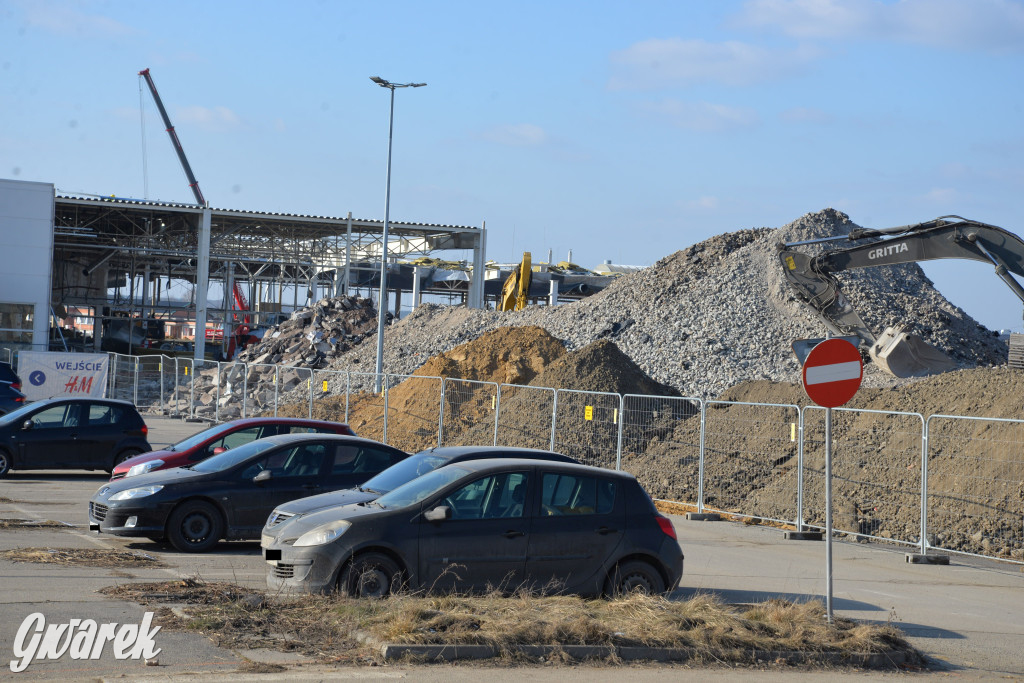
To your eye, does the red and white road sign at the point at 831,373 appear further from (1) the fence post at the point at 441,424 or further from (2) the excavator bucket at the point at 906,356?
(2) the excavator bucket at the point at 906,356

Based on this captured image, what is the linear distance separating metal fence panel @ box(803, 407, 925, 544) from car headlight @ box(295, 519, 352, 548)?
8779 mm

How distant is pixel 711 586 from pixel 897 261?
15.3 m

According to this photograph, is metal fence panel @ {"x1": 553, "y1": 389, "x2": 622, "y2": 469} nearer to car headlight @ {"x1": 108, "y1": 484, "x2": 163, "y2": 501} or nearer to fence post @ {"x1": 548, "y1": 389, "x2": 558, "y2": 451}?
fence post @ {"x1": 548, "y1": 389, "x2": 558, "y2": 451}

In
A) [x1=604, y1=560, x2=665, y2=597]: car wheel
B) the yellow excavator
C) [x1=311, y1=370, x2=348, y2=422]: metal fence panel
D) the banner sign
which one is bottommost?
[x1=604, y1=560, x2=665, y2=597]: car wheel

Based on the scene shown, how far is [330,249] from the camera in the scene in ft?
197

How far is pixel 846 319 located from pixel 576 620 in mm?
21598

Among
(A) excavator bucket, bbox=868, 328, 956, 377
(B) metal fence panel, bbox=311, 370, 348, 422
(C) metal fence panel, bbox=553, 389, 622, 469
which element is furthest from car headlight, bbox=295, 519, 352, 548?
(A) excavator bucket, bbox=868, 328, 956, 377

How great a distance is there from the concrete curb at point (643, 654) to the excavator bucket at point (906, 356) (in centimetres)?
1840

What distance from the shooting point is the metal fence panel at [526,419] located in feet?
71.5

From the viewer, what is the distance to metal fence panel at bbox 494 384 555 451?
71.5 feet

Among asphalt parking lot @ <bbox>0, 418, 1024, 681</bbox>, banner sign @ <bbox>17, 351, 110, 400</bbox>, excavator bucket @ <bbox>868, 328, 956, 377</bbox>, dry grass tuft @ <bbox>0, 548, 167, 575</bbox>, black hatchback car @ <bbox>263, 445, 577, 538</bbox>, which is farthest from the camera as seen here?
banner sign @ <bbox>17, 351, 110, 400</bbox>

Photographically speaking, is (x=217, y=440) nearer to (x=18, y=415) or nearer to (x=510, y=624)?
(x=18, y=415)

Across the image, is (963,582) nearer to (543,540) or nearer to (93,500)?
(543,540)

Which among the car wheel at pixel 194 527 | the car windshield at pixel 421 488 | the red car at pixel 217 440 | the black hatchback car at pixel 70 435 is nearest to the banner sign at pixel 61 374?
the black hatchback car at pixel 70 435
